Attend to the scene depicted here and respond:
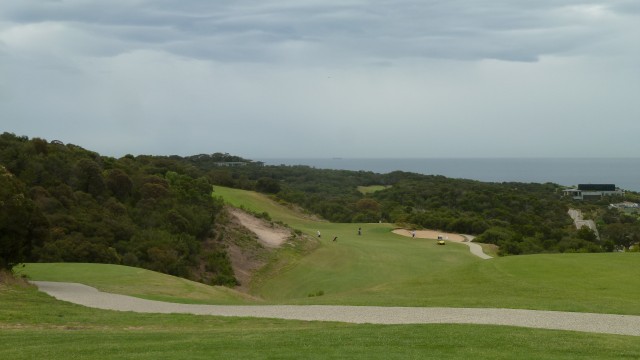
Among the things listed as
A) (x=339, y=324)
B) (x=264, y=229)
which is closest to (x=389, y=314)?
(x=339, y=324)

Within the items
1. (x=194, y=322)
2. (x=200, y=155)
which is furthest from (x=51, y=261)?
(x=200, y=155)

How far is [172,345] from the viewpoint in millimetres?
11273

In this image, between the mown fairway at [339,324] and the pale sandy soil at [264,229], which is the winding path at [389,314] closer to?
the mown fairway at [339,324]

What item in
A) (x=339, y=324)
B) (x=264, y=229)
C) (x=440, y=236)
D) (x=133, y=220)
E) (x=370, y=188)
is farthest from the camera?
(x=370, y=188)

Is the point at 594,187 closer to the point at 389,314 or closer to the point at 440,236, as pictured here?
the point at 440,236

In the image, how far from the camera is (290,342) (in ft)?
37.3

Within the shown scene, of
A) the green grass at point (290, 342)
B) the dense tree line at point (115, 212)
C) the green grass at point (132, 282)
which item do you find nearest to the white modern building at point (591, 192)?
→ the dense tree line at point (115, 212)

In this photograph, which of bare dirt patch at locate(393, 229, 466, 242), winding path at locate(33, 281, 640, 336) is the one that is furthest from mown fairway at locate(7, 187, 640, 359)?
bare dirt patch at locate(393, 229, 466, 242)

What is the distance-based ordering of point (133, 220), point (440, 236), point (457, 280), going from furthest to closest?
point (440, 236) → point (133, 220) → point (457, 280)

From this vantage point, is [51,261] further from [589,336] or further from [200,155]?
[200,155]

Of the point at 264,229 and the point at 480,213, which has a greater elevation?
the point at 480,213

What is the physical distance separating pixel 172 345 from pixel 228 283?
23167mm

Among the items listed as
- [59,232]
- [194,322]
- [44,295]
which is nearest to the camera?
[194,322]

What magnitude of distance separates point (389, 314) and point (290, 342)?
5620 millimetres
